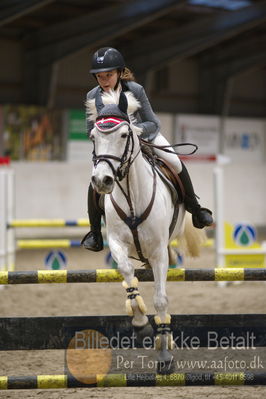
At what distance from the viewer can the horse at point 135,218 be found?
3951mm

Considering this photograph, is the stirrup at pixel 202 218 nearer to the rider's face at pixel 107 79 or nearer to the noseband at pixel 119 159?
the noseband at pixel 119 159

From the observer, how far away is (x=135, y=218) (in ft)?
13.6

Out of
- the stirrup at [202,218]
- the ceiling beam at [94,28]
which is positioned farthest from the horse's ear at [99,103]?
the ceiling beam at [94,28]

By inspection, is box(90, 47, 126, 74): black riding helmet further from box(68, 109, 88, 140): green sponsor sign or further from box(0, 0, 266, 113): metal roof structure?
box(68, 109, 88, 140): green sponsor sign

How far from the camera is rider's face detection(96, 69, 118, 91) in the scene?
4.13 m

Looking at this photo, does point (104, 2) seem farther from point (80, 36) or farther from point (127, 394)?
point (127, 394)

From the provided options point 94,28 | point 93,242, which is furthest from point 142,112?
point 94,28

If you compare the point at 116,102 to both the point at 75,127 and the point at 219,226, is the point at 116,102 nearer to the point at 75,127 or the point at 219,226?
the point at 219,226

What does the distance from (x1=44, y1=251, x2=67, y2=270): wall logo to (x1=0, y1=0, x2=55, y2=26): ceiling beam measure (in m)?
5.95

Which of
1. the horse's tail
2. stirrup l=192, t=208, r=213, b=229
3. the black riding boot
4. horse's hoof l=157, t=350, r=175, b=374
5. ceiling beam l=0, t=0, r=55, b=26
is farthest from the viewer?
ceiling beam l=0, t=0, r=55, b=26

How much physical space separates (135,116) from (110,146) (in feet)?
2.14

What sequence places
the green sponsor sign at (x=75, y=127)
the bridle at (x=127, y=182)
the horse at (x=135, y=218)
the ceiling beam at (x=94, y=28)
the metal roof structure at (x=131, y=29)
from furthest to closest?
1. the green sponsor sign at (x=75, y=127)
2. the metal roof structure at (x=131, y=29)
3. the ceiling beam at (x=94, y=28)
4. the horse at (x=135, y=218)
5. the bridle at (x=127, y=182)

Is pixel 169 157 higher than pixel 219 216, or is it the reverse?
pixel 169 157

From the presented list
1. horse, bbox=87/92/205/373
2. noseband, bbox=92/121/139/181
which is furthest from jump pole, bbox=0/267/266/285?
noseband, bbox=92/121/139/181
